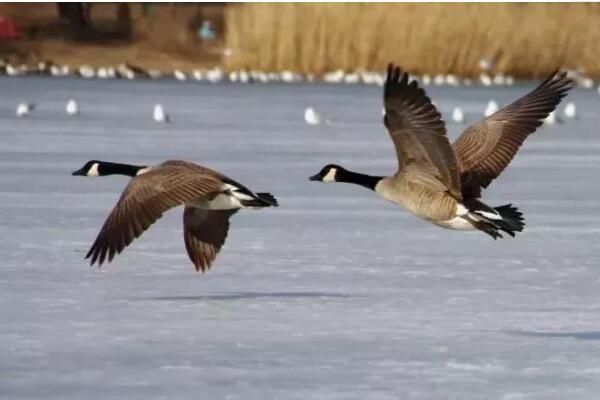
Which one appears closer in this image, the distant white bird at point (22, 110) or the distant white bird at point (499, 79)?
the distant white bird at point (22, 110)

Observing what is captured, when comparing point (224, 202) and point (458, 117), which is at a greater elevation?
point (224, 202)

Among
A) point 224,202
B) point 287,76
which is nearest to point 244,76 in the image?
point 287,76

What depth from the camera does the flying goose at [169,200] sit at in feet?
23.8

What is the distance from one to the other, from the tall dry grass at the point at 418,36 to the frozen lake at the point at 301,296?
10.6 metres

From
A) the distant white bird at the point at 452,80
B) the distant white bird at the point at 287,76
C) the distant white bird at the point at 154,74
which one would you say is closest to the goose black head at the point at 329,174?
the distant white bird at the point at 452,80

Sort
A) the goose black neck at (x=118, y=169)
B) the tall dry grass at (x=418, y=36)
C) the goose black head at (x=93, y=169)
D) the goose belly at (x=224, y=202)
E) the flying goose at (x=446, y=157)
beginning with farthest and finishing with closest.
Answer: the tall dry grass at (x=418, y=36) → the goose black head at (x=93, y=169) → the goose black neck at (x=118, y=169) → the goose belly at (x=224, y=202) → the flying goose at (x=446, y=157)

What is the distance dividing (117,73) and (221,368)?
24.7 metres

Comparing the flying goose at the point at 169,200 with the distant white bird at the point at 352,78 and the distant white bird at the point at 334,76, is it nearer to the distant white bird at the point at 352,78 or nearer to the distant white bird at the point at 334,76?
the distant white bird at the point at 334,76

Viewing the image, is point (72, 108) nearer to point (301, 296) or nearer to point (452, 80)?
point (452, 80)

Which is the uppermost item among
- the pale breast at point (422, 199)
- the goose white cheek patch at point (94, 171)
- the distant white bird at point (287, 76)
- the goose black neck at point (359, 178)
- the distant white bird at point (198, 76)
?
the pale breast at point (422, 199)

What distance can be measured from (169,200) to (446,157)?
1284mm

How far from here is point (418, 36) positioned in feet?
82.6

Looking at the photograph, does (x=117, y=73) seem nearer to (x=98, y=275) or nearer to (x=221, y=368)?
(x=98, y=275)

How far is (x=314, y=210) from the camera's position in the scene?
11.2m
